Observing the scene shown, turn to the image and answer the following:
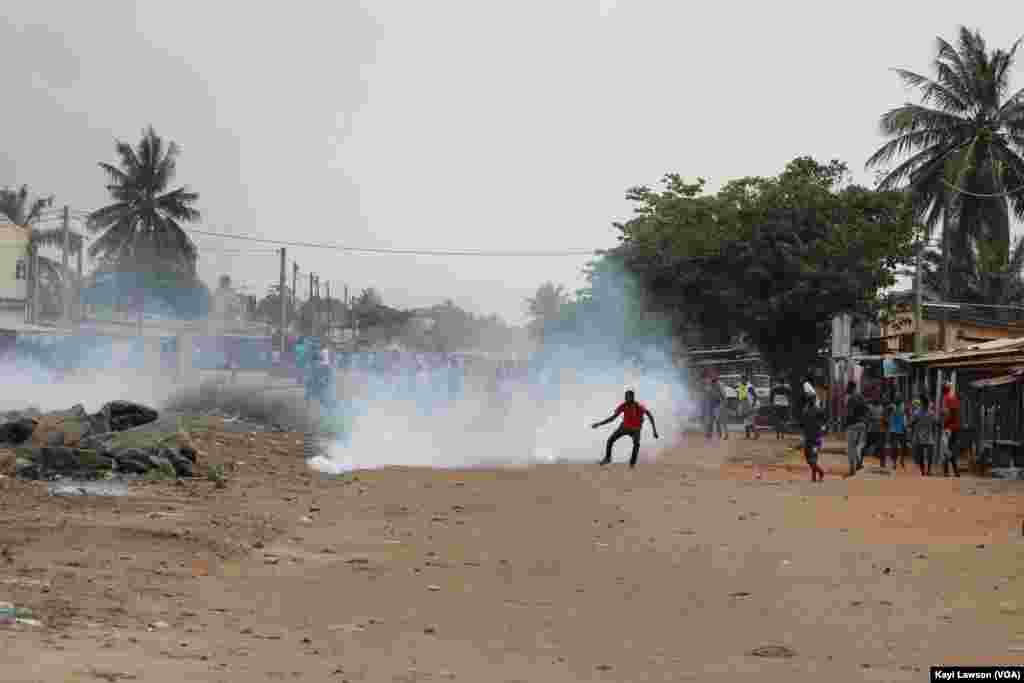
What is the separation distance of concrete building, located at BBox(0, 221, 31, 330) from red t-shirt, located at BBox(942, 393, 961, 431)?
43.9 meters

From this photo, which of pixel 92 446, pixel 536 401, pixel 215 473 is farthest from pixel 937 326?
pixel 92 446

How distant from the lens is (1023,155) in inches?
1725

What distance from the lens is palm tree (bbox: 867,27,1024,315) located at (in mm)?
43188

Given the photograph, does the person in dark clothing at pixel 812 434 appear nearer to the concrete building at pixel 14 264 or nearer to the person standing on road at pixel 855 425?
the person standing on road at pixel 855 425

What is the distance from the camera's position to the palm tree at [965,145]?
43.2 meters

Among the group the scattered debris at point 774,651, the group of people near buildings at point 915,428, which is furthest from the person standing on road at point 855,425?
the scattered debris at point 774,651

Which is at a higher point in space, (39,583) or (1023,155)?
(1023,155)

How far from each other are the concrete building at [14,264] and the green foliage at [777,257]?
2885 cm

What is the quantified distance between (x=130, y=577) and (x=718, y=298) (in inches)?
1386

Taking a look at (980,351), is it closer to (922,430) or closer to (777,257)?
(922,430)

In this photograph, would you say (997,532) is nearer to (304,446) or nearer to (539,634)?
(539,634)

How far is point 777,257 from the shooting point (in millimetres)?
43812

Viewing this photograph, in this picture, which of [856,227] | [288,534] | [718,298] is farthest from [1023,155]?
[288,534]

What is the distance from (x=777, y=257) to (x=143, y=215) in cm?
3509
